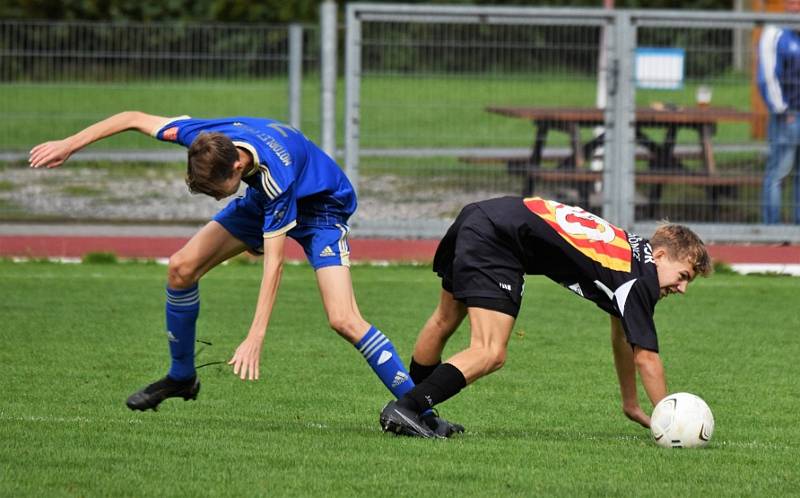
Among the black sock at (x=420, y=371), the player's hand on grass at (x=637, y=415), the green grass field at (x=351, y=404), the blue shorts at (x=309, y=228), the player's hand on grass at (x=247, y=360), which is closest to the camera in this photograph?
the green grass field at (x=351, y=404)

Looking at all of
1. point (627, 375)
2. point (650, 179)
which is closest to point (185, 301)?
point (627, 375)

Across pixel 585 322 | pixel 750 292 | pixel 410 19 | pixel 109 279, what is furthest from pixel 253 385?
pixel 410 19

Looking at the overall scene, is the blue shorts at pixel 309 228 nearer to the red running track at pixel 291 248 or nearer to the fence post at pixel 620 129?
the red running track at pixel 291 248

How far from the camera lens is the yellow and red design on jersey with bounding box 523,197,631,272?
6.54m

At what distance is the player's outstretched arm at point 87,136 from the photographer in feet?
21.9

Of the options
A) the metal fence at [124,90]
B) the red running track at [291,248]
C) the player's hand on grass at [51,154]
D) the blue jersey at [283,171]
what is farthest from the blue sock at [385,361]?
the metal fence at [124,90]

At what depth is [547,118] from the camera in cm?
1466

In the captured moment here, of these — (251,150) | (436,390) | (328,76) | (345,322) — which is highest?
(328,76)

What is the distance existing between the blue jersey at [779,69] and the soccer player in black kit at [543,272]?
8063 mm

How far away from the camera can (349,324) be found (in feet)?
22.0

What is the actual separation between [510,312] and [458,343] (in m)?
3.22

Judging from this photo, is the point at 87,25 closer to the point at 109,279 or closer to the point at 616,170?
the point at 109,279

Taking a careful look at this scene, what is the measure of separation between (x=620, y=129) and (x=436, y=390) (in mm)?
8495

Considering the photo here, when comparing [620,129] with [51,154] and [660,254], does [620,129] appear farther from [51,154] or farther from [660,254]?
[51,154]
